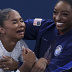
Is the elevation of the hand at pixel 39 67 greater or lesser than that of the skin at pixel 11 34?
lesser

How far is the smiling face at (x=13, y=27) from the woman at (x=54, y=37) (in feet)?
0.50

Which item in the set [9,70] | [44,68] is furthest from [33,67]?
[9,70]

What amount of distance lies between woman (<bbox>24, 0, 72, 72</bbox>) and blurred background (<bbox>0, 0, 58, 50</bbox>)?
0.44m

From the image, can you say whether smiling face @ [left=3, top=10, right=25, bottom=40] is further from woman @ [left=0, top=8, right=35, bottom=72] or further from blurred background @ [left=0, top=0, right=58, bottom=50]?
blurred background @ [left=0, top=0, right=58, bottom=50]

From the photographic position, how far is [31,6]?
1.73m

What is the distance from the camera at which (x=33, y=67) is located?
114cm

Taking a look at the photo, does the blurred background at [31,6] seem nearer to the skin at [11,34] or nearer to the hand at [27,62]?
the skin at [11,34]

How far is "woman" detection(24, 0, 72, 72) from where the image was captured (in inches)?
43.1

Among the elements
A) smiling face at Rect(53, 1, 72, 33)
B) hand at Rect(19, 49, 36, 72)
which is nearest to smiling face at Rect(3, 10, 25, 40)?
hand at Rect(19, 49, 36, 72)

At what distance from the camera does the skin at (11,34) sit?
1.14 m

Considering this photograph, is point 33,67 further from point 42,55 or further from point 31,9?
point 31,9

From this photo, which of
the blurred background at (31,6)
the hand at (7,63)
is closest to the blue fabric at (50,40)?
the hand at (7,63)

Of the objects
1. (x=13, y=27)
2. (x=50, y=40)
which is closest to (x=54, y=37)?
(x=50, y=40)

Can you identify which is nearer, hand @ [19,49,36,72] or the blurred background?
hand @ [19,49,36,72]
